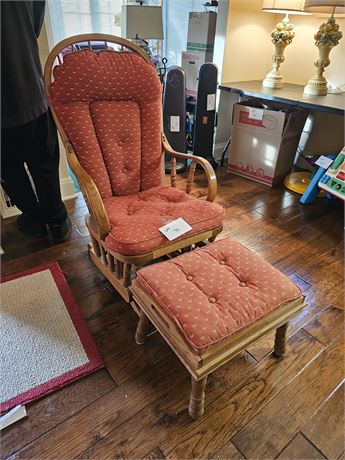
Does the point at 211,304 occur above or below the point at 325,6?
below

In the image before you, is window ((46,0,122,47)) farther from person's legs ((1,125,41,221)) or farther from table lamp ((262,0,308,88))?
person's legs ((1,125,41,221))

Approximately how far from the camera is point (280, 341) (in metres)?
1.24

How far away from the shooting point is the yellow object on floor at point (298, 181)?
8.54 feet

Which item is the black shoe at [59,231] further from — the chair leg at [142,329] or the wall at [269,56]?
the wall at [269,56]

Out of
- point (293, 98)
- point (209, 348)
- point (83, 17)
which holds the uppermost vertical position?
point (83, 17)

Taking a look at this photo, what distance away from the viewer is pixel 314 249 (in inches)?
76.9

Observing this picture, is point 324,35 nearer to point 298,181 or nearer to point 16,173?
point 298,181

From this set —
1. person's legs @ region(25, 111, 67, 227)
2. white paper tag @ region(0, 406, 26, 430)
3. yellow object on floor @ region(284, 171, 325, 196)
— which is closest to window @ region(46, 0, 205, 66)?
yellow object on floor @ region(284, 171, 325, 196)

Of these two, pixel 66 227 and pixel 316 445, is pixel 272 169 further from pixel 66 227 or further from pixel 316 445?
pixel 316 445

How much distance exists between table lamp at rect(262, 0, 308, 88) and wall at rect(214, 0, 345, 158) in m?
0.23

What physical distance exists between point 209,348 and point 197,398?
225mm

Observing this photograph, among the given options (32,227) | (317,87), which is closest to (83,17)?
(317,87)

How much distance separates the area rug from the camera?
1.15 metres

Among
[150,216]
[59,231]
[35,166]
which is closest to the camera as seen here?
[150,216]
